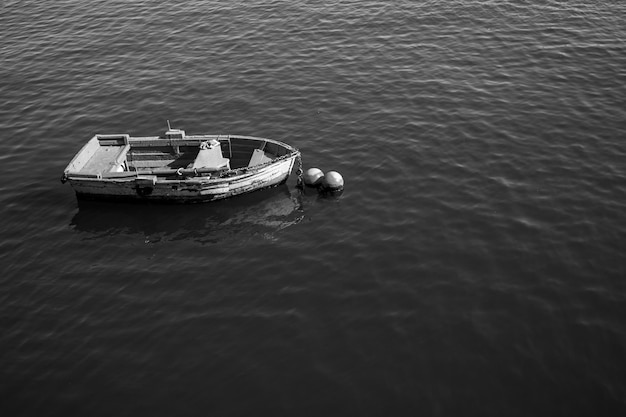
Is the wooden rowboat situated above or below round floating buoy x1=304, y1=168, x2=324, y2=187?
above

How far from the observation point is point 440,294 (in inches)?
1049

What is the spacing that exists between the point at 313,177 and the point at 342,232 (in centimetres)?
432

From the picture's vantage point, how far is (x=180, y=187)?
32.4m

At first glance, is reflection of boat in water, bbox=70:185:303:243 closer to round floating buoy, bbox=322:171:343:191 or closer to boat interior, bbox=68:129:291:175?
round floating buoy, bbox=322:171:343:191

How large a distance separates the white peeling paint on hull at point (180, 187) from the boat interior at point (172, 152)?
45.0 inches

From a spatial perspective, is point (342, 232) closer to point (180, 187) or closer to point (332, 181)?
point (332, 181)

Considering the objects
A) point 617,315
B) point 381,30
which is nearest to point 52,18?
point 381,30

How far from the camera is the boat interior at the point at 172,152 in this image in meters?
34.1

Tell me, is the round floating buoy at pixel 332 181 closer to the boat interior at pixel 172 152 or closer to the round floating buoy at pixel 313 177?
the round floating buoy at pixel 313 177

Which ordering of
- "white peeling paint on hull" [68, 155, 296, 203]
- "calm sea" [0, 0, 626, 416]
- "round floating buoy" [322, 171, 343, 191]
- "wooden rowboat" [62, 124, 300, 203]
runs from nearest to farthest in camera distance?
1. "calm sea" [0, 0, 626, 416]
2. "white peeling paint on hull" [68, 155, 296, 203]
3. "wooden rowboat" [62, 124, 300, 203]
4. "round floating buoy" [322, 171, 343, 191]

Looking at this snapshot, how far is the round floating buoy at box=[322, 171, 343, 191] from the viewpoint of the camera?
108 feet

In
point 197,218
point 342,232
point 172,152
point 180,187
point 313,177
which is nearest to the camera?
point 342,232

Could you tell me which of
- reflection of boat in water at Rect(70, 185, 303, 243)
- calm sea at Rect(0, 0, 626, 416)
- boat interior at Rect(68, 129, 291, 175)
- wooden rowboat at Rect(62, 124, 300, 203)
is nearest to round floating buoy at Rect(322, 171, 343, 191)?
calm sea at Rect(0, 0, 626, 416)

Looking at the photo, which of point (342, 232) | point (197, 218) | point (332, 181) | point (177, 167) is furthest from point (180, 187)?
point (342, 232)
